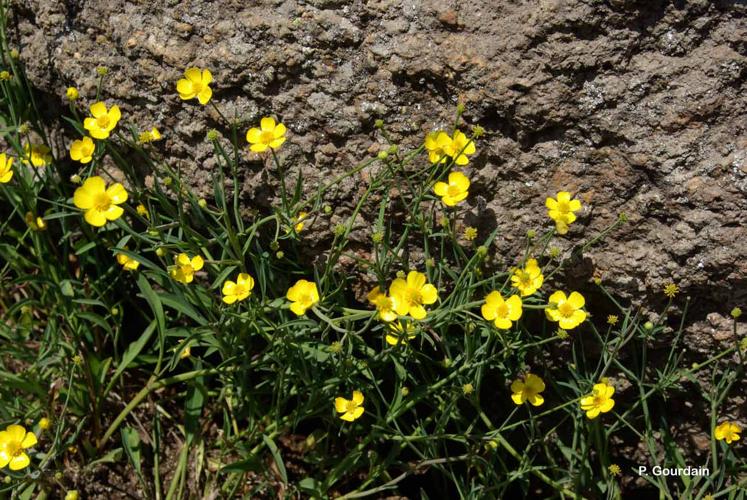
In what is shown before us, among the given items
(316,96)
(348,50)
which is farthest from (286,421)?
(348,50)

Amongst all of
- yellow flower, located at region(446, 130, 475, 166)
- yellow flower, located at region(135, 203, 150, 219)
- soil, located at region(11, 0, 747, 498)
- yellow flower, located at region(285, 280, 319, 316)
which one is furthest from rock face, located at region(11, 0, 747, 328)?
yellow flower, located at region(285, 280, 319, 316)

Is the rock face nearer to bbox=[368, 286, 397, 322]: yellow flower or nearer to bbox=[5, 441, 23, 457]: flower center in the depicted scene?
bbox=[368, 286, 397, 322]: yellow flower

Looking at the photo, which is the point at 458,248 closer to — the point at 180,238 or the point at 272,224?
the point at 272,224

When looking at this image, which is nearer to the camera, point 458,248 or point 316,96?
point 458,248

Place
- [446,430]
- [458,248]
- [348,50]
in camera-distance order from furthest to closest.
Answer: [446,430] < [348,50] < [458,248]

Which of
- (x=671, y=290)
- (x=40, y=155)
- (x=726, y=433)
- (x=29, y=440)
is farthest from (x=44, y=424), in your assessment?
(x=726, y=433)

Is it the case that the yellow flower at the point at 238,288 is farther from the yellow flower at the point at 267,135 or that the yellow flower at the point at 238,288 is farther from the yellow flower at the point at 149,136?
the yellow flower at the point at 149,136

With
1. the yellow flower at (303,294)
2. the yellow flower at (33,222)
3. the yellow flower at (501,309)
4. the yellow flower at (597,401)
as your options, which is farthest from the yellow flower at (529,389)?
the yellow flower at (33,222)
